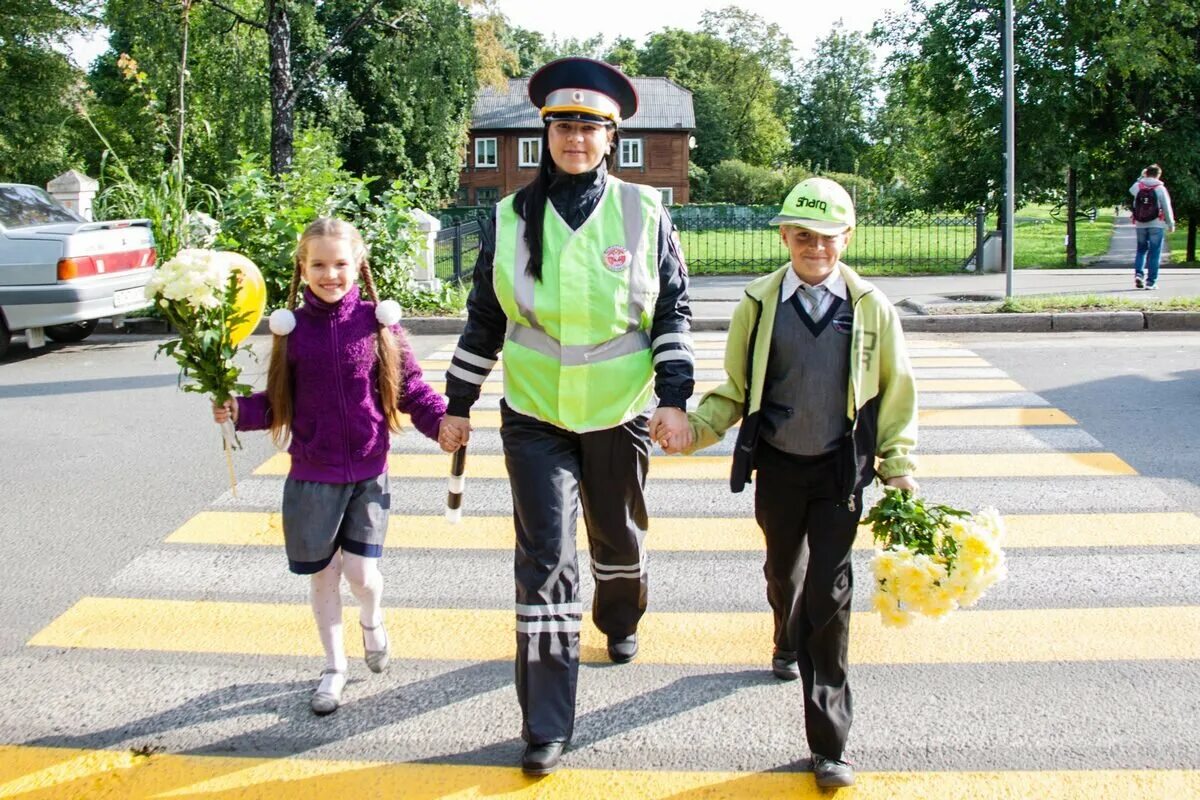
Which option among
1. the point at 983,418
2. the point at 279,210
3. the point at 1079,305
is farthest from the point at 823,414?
the point at 1079,305

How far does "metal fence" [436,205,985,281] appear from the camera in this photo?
17.5 meters

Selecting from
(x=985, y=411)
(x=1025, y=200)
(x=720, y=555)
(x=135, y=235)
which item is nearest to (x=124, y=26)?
(x=135, y=235)

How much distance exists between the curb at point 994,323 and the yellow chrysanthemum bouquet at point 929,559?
981cm

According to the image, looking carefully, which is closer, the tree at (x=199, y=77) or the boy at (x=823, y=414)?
the boy at (x=823, y=414)

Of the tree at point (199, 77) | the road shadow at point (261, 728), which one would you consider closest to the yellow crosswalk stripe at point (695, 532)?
the road shadow at point (261, 728)

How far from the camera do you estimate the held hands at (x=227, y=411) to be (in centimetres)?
383

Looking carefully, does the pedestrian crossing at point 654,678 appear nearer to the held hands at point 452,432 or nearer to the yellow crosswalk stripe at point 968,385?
the held hands at point 452,432

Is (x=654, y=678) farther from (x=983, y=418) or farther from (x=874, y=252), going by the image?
(x=874, y=252)

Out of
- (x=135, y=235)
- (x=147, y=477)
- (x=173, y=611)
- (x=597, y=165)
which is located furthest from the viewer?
(x=135, y=235)

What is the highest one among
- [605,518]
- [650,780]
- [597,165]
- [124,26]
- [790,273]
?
[124,26]

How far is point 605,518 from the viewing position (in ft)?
12.7

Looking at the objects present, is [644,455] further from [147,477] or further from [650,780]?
[147,477]

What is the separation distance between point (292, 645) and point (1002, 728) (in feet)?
8.37

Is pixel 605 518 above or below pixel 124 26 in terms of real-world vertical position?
below
